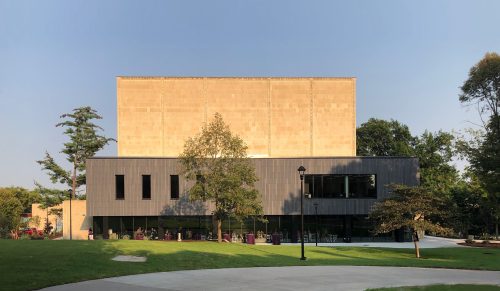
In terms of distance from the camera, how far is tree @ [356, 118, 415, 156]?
261ft

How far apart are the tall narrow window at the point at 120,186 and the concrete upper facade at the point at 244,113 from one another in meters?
8.97

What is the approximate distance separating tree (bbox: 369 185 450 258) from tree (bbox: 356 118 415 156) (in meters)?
47.3

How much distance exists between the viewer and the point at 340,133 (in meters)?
57.0

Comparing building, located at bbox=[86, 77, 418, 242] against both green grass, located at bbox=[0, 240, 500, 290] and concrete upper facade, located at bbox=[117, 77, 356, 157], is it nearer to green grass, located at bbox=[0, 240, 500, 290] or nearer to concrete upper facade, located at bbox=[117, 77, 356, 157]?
concrete upper facade, located at bbox=[117, 77, 356, 157]

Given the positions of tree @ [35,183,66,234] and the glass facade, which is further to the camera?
tree @ [35,183,66,234]

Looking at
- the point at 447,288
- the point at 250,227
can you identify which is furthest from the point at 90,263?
the point at 250,227

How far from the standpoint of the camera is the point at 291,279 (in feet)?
58.2

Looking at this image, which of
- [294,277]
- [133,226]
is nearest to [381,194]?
[133,226]

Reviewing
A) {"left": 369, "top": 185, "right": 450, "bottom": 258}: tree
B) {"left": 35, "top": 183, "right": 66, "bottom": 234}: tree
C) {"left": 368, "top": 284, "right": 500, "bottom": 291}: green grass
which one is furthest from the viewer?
{"left": 35, "top": 183, "right": 66, "bottom": 234}: tree

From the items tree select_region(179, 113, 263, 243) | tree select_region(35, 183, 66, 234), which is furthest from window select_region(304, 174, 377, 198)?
tree select_region(35, 183, 66, 234)

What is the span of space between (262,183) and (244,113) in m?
11.4

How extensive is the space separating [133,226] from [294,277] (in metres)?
32.0

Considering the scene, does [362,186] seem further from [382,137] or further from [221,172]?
[382,137]

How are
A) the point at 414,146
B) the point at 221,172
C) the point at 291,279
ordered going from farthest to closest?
the point at 414,146 → the point at 221,172 → the point at 291,279
